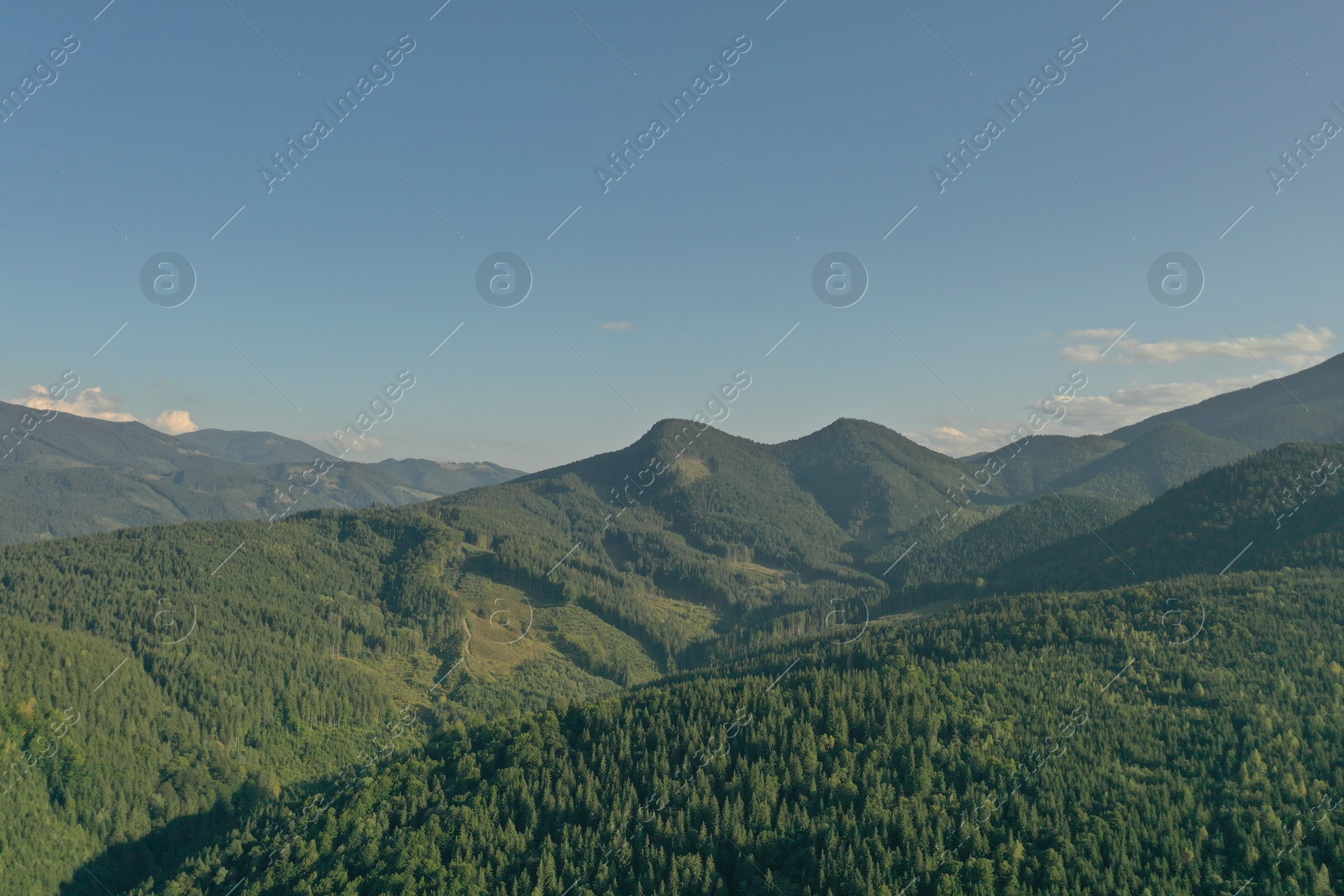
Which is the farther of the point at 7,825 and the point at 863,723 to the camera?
the point at 7,825

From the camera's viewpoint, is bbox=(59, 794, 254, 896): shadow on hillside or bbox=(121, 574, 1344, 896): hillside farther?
bbox=(59, 794, 254, 896): shadow on hillside

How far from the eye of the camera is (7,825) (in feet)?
501

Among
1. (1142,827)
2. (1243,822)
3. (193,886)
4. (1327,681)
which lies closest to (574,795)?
(193,886)

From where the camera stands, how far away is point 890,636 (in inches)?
7781

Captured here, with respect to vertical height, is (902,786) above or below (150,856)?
below

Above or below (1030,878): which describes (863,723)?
above

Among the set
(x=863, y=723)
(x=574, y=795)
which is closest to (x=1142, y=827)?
(x=863, y=723)

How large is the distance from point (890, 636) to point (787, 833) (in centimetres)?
9785

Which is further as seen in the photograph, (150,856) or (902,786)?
(150,856)

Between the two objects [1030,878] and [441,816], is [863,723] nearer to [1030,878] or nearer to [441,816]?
[1030,878]

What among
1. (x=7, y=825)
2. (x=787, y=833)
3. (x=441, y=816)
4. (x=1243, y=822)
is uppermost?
(x=7, y=825)

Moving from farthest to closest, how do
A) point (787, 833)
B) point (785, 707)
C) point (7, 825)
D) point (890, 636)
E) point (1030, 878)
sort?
point (890, 636)
point (7, 825)
point (785, 707)
point (787, 833)
point (1030, 878)

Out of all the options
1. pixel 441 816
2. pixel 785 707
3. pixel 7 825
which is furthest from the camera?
pixel 7 825

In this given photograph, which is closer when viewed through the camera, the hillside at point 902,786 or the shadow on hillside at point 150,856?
the hillside at point 902,786
